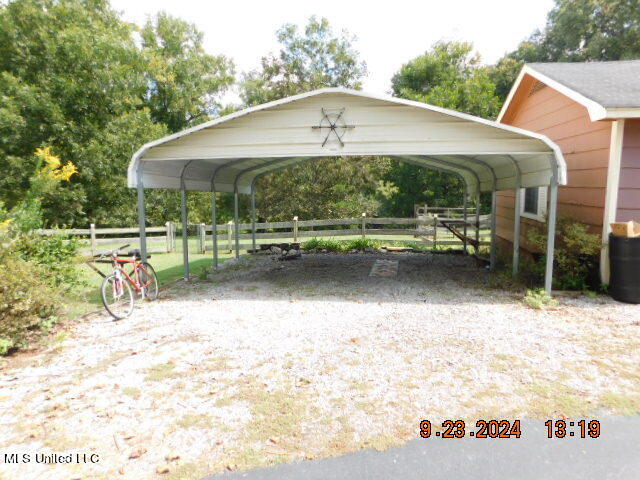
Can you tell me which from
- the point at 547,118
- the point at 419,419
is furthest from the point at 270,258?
the point at 419,419

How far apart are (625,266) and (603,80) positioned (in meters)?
3.67

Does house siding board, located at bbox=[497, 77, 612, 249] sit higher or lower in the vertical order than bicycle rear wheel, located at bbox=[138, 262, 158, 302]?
higher

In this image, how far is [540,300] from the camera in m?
→ 6.25

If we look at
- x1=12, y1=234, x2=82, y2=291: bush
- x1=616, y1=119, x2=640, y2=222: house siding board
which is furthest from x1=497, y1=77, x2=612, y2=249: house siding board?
x1=12, y1=234, x2=82, y2=291: bush

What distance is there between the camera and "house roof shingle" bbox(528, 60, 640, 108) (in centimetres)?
610

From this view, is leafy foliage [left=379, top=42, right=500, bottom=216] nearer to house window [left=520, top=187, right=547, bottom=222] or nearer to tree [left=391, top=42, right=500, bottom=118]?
tree [left=391, top=42, right=500, bottom=118]

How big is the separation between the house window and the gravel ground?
3136 mm

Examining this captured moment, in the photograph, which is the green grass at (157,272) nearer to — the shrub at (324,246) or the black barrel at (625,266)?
the shrub at (324,246)

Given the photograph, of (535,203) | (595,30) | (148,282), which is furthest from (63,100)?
(595,30)

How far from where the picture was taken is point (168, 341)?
195 inches

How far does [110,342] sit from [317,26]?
2618cm

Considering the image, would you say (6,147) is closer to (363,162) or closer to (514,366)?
(363,162)

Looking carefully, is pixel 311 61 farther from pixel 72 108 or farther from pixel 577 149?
pixel 577 149

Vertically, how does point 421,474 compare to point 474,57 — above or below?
below
